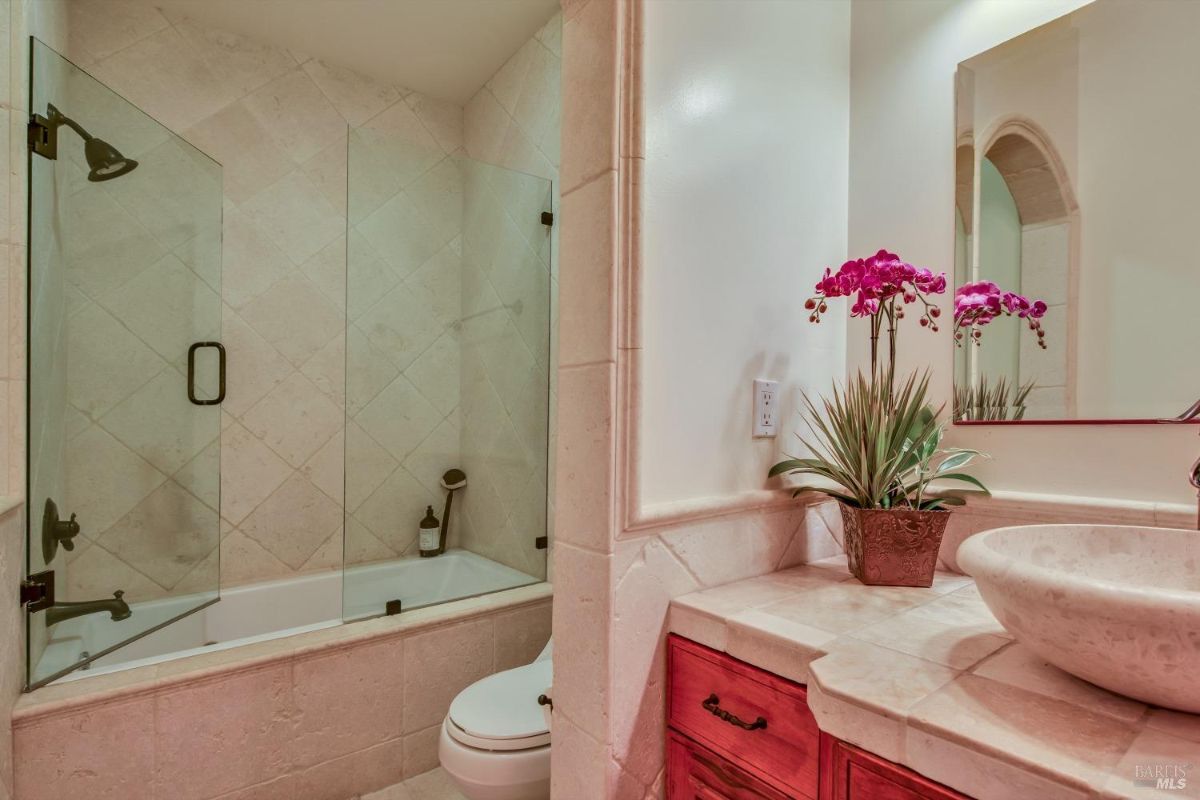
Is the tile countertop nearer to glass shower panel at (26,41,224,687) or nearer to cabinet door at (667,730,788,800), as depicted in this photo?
cabinet door at (667,730,788,800)

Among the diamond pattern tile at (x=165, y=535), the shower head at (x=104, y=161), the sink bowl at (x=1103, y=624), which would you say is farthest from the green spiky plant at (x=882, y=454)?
the shower head at (x=104, y=161)

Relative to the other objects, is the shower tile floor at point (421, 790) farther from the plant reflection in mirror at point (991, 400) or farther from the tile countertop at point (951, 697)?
the plant reflection in mirror at point (991, 400)

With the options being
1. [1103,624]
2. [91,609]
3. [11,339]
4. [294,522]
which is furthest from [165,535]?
[1103,624]

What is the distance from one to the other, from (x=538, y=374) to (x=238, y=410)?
4.00ft

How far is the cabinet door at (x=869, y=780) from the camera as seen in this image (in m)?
0.61

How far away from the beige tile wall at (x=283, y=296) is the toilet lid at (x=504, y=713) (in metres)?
0.87

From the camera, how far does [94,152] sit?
1.71m

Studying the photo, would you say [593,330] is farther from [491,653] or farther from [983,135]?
[491,653]

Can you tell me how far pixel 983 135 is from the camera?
123cm

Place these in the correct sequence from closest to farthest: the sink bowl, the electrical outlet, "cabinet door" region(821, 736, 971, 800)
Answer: the sink bowl, "cabinet door" region(821, 736, 971, 800), the electrical outlet

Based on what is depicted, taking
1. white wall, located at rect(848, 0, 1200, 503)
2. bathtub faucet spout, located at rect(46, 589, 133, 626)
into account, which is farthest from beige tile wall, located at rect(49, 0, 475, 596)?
white wall, located at rect(848, 0, 1200, 503)

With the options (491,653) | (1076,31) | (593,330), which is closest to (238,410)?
(491,653)

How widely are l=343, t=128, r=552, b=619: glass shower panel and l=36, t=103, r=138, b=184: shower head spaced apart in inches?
27.1

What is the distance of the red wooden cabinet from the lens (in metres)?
0.67
